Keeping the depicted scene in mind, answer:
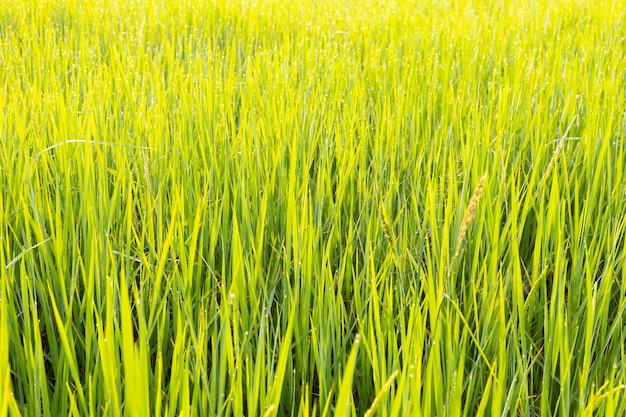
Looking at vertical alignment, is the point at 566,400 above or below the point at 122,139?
below

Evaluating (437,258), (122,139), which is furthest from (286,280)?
(122,139)

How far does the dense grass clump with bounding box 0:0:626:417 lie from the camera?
2.91 ft

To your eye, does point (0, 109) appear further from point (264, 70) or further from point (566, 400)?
point (566, 400)

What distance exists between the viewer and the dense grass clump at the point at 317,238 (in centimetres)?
89

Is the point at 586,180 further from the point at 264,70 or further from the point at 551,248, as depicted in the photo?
the point at 264,70

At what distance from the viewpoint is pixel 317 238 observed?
117cm

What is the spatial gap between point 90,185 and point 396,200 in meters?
0.68

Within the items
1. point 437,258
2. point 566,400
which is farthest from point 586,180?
point 566,400

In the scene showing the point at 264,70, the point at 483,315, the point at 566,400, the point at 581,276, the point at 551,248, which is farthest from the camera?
the point at 264,70

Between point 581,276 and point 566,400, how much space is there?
14.9 inches

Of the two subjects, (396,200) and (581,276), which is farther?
(396,200)

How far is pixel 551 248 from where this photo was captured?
1317mm

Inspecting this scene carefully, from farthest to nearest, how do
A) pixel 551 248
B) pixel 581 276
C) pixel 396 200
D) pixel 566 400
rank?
pixel 396 200 → pixel 551 248 → pixel 581 276 → pixel 566 400

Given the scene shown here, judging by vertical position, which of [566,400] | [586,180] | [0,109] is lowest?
[566,400]
